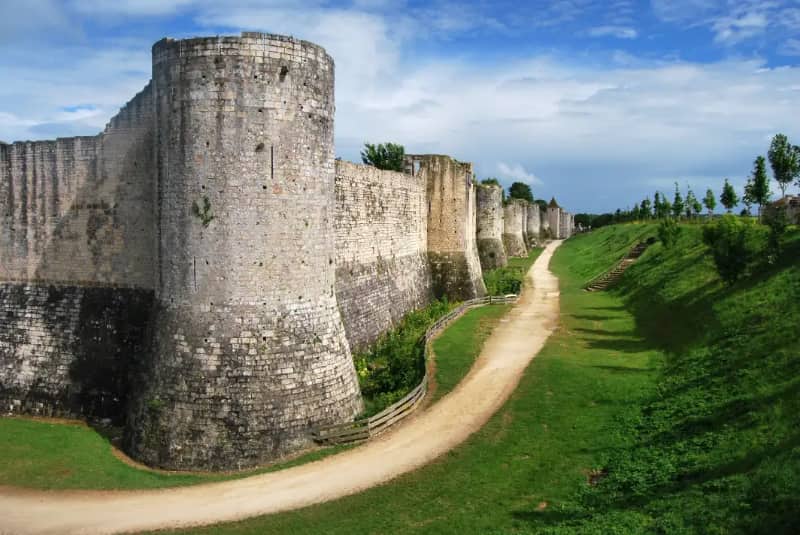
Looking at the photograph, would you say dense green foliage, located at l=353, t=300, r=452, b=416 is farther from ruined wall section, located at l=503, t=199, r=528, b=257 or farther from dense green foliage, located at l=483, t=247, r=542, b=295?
ruined wall section, located at l=503, t=199, r=528, b=257

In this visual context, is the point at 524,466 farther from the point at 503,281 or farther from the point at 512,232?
the point at 512,232

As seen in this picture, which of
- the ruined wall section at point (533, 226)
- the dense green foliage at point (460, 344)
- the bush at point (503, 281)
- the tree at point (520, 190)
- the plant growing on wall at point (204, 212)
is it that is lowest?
the dense green foliage at point (460, 344)

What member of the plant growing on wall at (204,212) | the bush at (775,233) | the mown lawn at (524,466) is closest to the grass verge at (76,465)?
the mown lawn at (524,466)

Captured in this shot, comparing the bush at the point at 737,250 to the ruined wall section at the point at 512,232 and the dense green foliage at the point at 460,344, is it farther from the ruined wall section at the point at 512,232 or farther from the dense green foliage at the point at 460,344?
the ruined wall section at the point at 512,232

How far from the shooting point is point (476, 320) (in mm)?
27656

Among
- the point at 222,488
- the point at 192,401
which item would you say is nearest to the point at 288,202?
the point at 192,401

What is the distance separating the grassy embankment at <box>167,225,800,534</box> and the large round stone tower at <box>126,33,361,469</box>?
299 centimetres

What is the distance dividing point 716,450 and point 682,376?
5352 millimetres

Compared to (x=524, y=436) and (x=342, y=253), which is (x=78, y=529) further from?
(x=342, y=253)

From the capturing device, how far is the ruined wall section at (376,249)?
71.2 feet

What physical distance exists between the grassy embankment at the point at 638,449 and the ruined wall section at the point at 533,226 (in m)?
61.2

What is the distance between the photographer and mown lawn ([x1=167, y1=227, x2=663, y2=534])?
10.8 metres

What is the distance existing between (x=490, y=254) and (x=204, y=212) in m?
33.4

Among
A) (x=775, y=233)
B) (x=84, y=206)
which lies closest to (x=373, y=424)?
(x=84, y=206)
